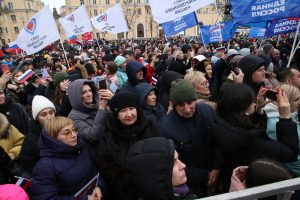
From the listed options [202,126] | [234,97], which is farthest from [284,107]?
[202,126]

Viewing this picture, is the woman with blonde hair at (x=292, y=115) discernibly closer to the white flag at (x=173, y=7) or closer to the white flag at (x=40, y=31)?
the white flag at (x=173, y=7)

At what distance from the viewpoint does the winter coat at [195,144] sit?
259 cm

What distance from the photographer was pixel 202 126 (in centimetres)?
271

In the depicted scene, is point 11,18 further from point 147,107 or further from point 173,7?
point 147,107

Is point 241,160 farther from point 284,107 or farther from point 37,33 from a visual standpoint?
point 37,33

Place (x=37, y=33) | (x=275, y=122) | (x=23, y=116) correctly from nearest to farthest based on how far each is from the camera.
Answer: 1. (x=275, y=122)
2. (x=23, y=116)
3. (x=37, y=33)

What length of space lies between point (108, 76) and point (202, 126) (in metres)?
3.25

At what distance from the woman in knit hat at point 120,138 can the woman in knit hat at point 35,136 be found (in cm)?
71

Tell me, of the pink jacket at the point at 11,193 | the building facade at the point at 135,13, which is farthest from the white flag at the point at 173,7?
the building facade at the point at 135,13

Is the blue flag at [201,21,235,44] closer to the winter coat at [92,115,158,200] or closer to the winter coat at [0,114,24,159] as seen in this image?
the winter coat at [92,115,158,200]

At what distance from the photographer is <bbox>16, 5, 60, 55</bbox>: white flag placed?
627 centimetres

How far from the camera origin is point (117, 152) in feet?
8.09

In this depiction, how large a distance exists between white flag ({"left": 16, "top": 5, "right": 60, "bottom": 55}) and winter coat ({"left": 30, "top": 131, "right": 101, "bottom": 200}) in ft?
15.2

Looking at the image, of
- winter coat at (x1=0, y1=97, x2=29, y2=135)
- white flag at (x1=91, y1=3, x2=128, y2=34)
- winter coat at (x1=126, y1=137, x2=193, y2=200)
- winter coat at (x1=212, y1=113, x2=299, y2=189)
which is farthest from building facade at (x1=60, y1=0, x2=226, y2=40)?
winter coat at (x1=126, y1=137, x2=193, y2=200)
